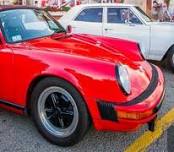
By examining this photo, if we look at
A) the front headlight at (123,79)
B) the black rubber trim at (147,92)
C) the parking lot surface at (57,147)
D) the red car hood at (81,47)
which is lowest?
the parking lot surface at (57,147)

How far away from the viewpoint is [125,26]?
282 inches

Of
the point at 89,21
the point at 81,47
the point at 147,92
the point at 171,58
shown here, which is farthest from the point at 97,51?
the point at 89,21

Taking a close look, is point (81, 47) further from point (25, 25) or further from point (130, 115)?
point (130, 115)

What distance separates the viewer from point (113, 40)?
4586mm

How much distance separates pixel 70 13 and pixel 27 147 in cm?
464

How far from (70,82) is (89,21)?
173 inches

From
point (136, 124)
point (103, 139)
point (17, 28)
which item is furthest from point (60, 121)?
point (17, 28)

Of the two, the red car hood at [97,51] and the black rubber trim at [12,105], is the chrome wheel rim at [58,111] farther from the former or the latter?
the red car hood at [97,51]

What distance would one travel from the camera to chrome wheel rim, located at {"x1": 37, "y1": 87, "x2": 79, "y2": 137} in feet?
11.1

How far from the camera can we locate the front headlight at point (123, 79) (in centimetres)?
318

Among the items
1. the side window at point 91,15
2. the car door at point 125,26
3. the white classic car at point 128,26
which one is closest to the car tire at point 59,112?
Result: the white classic car at point 128,26

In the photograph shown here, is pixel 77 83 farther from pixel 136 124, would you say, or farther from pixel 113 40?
pixel 113 40

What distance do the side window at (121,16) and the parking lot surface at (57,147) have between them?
3.59 meters

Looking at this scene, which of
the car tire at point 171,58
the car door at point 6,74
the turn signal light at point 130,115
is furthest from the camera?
the car tire at point 171,58
